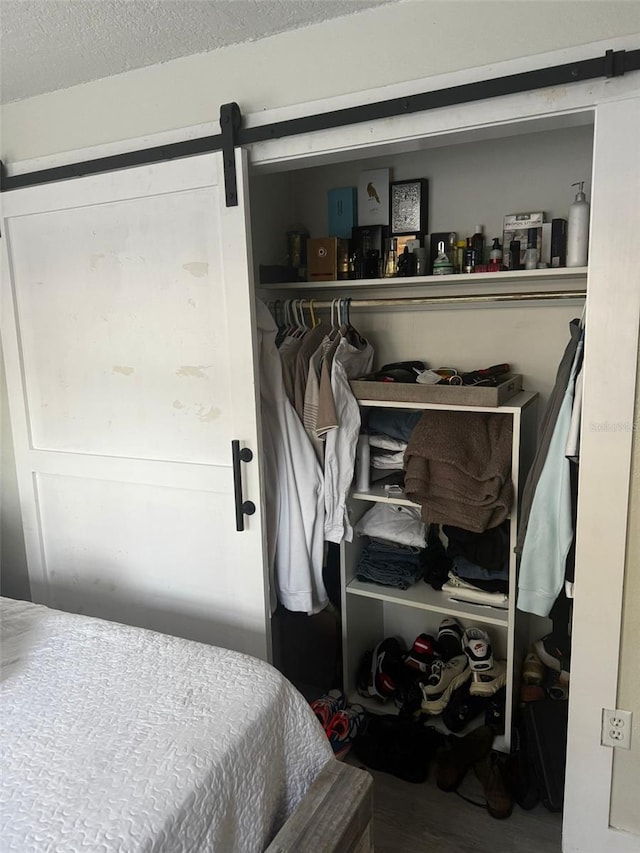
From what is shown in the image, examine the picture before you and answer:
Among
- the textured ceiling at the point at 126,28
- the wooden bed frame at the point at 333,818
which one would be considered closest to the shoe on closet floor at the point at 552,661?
the wooden bed frame at the point at 333,818

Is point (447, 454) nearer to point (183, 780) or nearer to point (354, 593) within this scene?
point (354, 593)

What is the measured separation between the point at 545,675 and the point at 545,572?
0.86 meters

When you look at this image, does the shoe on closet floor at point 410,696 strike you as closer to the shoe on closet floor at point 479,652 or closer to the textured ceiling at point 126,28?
the shoe on closet floor at point 479,652

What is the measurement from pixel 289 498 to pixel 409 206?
124cm

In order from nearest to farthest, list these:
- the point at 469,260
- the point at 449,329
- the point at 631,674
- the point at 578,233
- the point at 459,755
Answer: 1. the point at 631,674
2. the point at 578,233
3. the point at 459,755
4. the point at 469,260
5. the point at 449,329

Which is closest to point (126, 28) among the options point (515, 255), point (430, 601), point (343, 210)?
point (343, 210)

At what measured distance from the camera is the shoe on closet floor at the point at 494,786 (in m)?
1.85

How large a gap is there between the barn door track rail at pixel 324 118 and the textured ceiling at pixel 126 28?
0.68ft

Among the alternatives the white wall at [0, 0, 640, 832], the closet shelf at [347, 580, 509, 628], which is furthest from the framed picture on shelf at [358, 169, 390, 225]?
the closet shelf at [347, 580, 509, 628]

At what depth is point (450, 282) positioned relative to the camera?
84.4 inches

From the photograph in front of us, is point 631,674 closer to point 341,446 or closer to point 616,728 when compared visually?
A: point 616,728

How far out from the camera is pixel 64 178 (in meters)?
2.06

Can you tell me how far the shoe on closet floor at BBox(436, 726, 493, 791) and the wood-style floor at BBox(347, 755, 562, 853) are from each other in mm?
44

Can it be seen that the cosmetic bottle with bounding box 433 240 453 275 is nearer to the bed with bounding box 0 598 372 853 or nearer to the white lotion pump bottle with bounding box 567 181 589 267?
the white lotion pump bottle with bounding box 567 181 589 267
